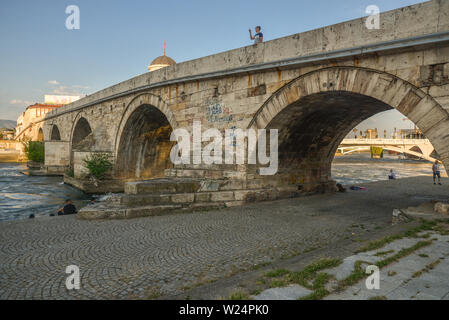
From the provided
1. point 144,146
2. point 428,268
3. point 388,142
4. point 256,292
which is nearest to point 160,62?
point 144,146

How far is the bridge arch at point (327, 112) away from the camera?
542 cm

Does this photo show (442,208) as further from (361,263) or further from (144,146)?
(144,146)

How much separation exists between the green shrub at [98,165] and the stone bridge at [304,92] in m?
3.94

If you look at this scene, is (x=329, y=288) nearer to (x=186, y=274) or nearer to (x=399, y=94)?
(x=186, y=274)

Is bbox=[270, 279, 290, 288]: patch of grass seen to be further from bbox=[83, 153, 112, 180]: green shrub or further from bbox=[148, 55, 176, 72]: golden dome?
bbox=[148, 55, 176, 72]: golden dome

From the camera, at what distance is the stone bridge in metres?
5.39

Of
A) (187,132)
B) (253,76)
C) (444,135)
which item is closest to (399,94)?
(444,135)

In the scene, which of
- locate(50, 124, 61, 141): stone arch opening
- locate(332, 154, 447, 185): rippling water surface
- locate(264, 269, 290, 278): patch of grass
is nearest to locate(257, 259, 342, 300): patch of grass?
locate(264, 269, 290, 278): patch of grass

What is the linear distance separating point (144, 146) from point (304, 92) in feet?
41.4

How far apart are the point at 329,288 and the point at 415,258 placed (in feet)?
5.03

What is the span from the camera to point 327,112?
347 inches

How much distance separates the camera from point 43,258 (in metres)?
4.34
